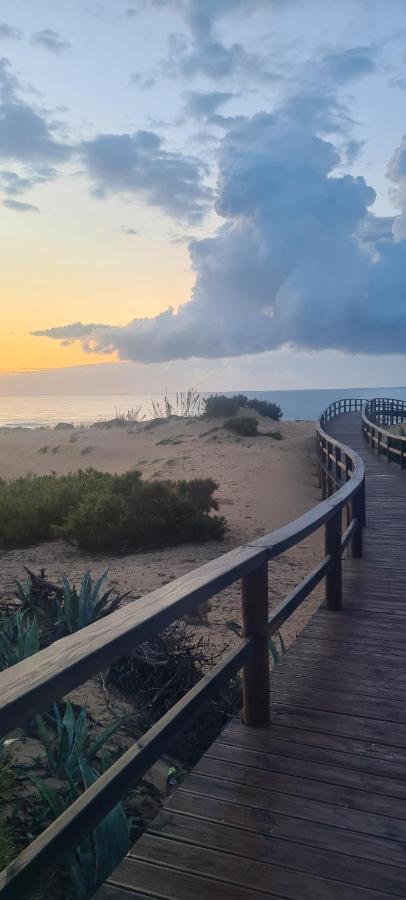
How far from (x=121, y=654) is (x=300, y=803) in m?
1.35

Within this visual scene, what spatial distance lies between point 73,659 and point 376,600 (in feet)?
15.2

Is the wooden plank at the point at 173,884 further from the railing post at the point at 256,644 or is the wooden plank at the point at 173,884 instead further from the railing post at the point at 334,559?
the railing post at the point at 334,559

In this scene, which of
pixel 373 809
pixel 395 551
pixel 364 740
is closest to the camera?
pixel 373 809

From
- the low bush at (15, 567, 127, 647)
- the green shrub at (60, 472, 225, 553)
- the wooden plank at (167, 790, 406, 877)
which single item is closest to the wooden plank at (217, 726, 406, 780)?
the wooden plank at (167, 790, 406, 877)

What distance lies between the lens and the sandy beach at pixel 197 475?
32.6 ft

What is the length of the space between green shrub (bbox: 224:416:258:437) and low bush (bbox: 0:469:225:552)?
1672 centimetres

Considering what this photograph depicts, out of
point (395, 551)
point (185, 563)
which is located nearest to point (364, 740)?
point (395, 551)

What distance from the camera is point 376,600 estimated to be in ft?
19.6

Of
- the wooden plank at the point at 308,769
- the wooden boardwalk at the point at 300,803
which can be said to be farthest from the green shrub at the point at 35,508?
the wooden plank at the point at 308,769

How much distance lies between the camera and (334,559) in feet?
18.2

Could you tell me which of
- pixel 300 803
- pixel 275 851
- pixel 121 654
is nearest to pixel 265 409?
pixel 300 803

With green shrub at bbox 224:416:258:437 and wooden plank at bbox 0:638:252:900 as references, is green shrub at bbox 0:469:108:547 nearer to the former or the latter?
wooden plank at bbox 0:638:252:900

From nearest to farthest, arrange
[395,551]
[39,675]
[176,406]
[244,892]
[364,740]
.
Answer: [39,675] < [244,892] < [364,740] < [395,551] < [176,406]

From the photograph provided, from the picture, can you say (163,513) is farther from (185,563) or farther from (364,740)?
(364,740)
